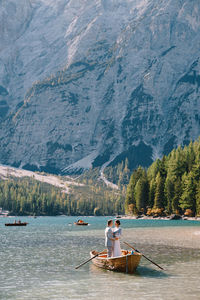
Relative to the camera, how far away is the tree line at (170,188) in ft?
481

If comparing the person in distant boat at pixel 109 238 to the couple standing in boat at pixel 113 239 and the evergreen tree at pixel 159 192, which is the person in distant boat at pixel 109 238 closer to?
the couple standing in boat at pixel 113 239

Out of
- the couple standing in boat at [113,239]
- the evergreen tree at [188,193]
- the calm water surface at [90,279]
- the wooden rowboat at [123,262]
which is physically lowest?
the calm water surface at [90,279]

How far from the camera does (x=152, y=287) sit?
33.4m

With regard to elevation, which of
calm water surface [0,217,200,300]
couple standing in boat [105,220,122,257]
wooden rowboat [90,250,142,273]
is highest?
couple standing in boat [105,220,122,257]

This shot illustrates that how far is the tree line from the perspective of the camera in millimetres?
146750

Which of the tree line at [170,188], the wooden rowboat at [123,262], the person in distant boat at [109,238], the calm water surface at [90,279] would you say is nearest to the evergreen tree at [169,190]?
the tree line at [170,188]

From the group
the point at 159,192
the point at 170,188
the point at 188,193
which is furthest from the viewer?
the point at 159,192

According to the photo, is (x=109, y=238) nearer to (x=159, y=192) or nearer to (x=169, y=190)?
(x=169, y=190)

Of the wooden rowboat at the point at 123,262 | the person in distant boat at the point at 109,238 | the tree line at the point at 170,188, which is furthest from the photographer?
the tree line at the point at 170,188

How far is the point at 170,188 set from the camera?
156375mm

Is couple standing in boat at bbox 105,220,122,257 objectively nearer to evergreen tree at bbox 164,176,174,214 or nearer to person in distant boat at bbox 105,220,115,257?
person in distant boat at bbox 105,220,115,257

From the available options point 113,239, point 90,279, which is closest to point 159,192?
point 113,239

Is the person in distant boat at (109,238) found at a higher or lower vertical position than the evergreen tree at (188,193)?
lower

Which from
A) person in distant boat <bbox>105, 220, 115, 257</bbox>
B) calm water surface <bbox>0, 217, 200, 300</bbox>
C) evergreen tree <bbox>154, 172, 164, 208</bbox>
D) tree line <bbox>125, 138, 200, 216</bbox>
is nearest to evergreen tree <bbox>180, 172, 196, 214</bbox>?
tree line <bbox>125, 138, 200, 216</bbox>
